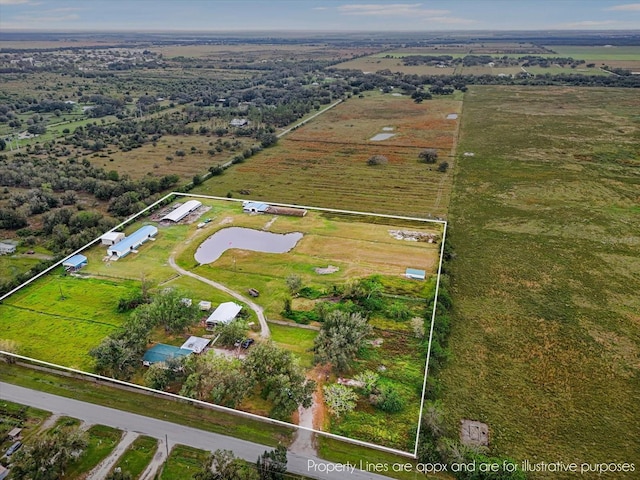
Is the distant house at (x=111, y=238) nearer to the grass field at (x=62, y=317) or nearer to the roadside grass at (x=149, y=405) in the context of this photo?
the grass field at (x=62, y=317)

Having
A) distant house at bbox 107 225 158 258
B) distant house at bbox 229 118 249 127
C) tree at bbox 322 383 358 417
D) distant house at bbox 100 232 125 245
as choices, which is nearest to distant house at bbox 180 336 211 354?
Result: tree at bbox 322 383 358 417

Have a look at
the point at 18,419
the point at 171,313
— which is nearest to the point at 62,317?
the point at 171,313

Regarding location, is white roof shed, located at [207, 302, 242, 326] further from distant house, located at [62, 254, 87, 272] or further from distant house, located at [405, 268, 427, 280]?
distant house, located at [62, 254, 87, 272]

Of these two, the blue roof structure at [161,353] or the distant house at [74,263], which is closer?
the blue roof structure at [161,353]

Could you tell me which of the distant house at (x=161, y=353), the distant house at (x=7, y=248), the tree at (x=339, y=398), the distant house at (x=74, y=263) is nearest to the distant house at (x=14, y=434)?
the distant house at (x=161, y=353)

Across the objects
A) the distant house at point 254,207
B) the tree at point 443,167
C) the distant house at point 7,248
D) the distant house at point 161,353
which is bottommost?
the distant house at point 161,353

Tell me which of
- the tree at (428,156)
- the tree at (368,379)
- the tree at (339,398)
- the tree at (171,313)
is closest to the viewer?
the tree at (339,398)

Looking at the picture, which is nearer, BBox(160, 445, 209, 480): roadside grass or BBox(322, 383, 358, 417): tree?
BBox(160, 445, 209, 480): roadside grass
